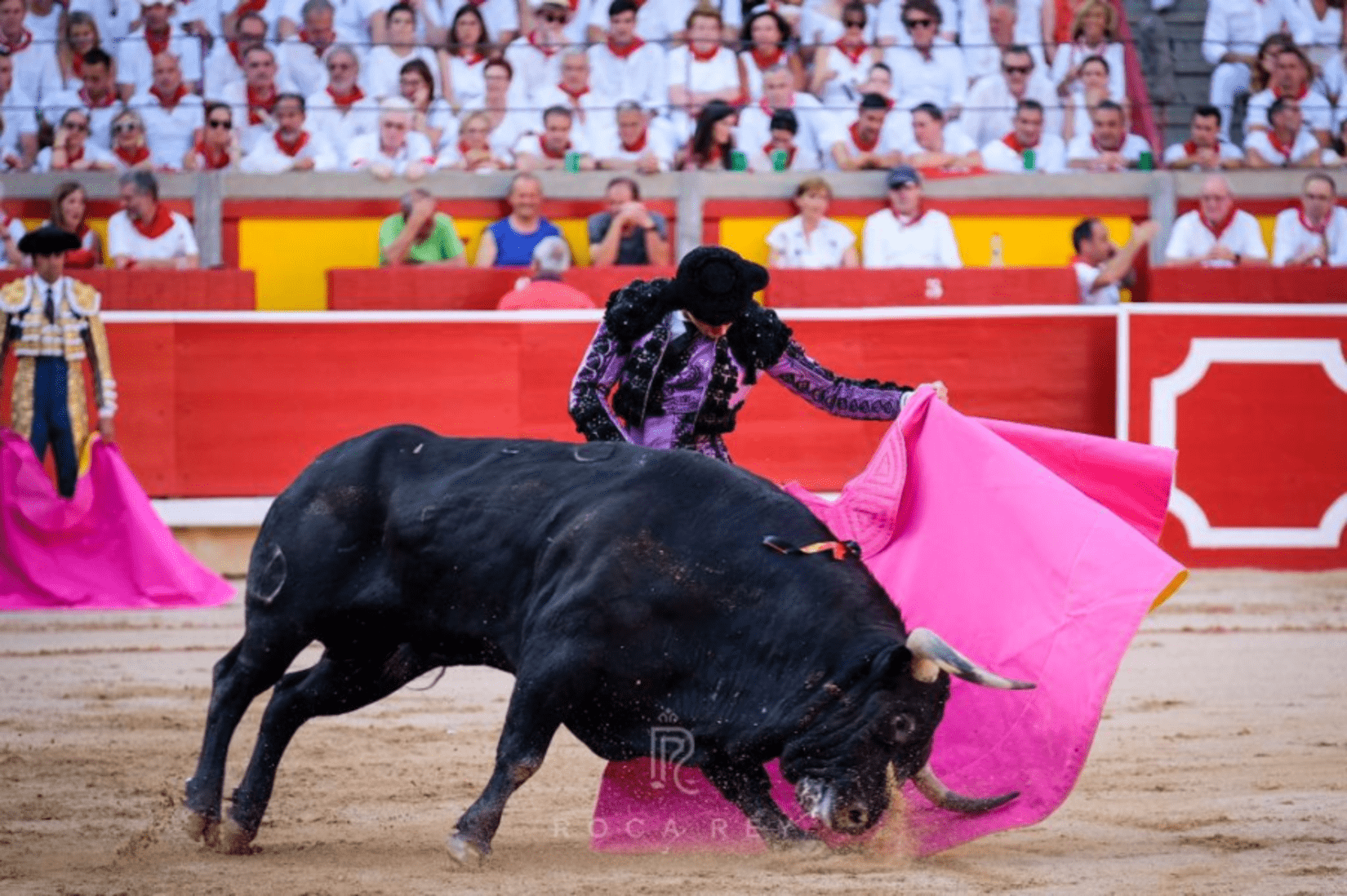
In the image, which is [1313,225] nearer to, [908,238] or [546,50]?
[908,238]

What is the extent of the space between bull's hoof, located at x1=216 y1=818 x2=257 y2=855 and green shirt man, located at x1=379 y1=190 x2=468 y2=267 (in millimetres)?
5115

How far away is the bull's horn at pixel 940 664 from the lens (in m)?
3.11

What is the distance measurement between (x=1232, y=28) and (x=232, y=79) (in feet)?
15.6

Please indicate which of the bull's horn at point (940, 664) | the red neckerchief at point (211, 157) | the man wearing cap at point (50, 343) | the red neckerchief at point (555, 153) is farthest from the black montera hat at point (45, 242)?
the bull's horn at point (940, 664)

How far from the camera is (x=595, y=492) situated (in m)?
3.64

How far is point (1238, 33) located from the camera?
398 inches

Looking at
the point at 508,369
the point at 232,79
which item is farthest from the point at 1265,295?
the point at 232,79

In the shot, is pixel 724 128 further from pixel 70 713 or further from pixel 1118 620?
pixel 1118 620

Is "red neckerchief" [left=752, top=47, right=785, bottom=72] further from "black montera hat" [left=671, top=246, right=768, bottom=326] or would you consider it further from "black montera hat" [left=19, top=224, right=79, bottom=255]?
"black montera hat" [left=671, top=246, right=768, bottom=326]

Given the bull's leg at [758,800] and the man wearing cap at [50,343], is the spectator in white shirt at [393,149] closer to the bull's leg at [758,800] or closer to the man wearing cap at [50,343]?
the man wearing cap at [50,343]

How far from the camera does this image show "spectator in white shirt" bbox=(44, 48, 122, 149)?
9.00 m

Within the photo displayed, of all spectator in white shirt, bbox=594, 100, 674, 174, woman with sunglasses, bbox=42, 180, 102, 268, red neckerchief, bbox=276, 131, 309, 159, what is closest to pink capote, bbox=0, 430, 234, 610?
woman with sunglasses, bbox=42, 180, 102, 268

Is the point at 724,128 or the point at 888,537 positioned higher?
the point at 724,128

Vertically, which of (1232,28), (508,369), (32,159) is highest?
(1232,28)
